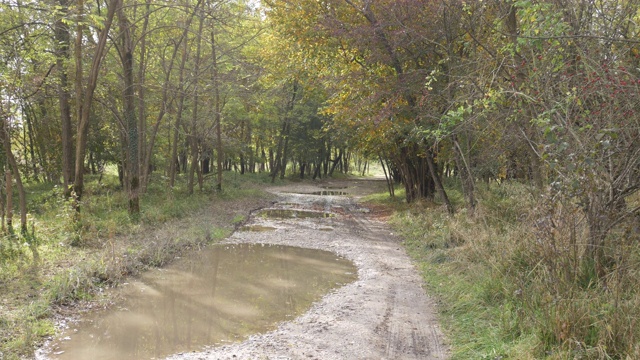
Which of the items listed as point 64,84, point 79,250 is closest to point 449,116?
point 79,250

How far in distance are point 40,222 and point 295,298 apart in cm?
694

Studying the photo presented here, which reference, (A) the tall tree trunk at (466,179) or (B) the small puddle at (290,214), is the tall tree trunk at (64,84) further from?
(A) the tall tree trunk at (466,179)

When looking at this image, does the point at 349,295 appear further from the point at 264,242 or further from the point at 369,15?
the point at 369,15

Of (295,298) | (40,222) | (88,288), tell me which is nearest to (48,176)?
(40,222)

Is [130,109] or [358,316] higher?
[130,109]

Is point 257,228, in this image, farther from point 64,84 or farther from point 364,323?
point 364,323

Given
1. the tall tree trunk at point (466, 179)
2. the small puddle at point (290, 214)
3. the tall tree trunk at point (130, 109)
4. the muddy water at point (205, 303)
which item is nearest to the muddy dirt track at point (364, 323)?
the muddy water at point (205, 303)

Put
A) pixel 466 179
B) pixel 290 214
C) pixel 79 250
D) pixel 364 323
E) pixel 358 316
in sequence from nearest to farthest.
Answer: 1. pixel 364 323
2. pixel 358 316
3. pixel 79 250
4. pixel 466 179
5. pixel 290 214

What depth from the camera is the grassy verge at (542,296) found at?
403cm

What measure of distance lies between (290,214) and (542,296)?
44.5 ft

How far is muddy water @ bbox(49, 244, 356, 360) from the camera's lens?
5.29 meters

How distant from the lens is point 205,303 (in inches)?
270

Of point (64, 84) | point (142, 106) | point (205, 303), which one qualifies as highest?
point (64, 84)

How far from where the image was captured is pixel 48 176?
74.2 feet
